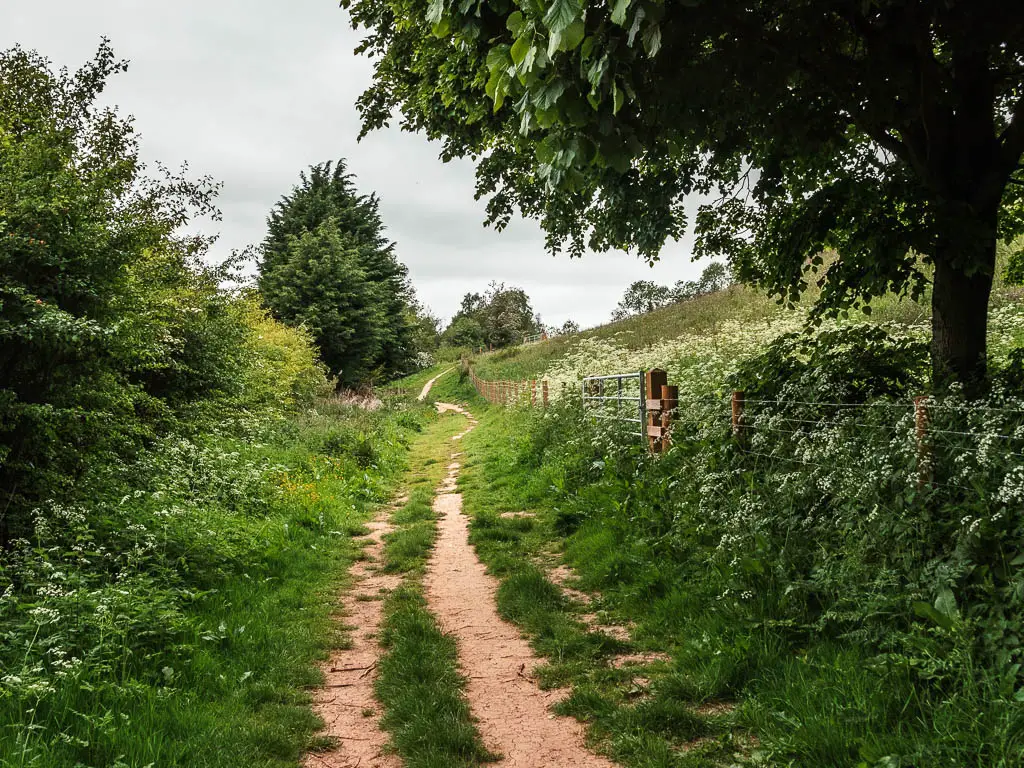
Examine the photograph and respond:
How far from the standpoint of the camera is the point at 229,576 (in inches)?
231

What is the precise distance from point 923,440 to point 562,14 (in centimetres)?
342

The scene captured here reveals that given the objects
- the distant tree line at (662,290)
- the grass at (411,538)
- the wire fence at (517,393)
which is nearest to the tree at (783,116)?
the grass at (411,538)

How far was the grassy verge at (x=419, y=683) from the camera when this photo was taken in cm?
340

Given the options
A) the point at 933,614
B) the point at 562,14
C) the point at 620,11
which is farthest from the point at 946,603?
the point at 562,14

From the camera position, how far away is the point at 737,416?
660 cm

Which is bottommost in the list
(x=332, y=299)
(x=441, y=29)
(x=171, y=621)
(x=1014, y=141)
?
(x=171, y=621)

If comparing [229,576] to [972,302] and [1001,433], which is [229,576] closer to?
[1001,433]

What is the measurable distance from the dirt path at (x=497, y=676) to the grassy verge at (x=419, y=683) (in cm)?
11

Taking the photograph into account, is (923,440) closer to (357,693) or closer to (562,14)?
(562,14)

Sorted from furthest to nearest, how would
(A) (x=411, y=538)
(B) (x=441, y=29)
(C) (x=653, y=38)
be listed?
(A) (x=411, y=538), (B) (x=441, y=29), (C) (x=653, y=38)

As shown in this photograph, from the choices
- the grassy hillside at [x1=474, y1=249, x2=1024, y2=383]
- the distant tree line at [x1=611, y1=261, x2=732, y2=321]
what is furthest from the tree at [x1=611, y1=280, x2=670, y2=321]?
the grassy hillside at [x1=474, y1=249, x2=1024, y2=383]

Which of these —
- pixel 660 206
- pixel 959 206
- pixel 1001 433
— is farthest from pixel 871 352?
pixel 660 206

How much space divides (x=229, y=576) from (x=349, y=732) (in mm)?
2756

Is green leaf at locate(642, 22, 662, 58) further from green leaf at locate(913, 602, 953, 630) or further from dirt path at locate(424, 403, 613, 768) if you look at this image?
dirt path at locate(424, 403, 613, 768)
